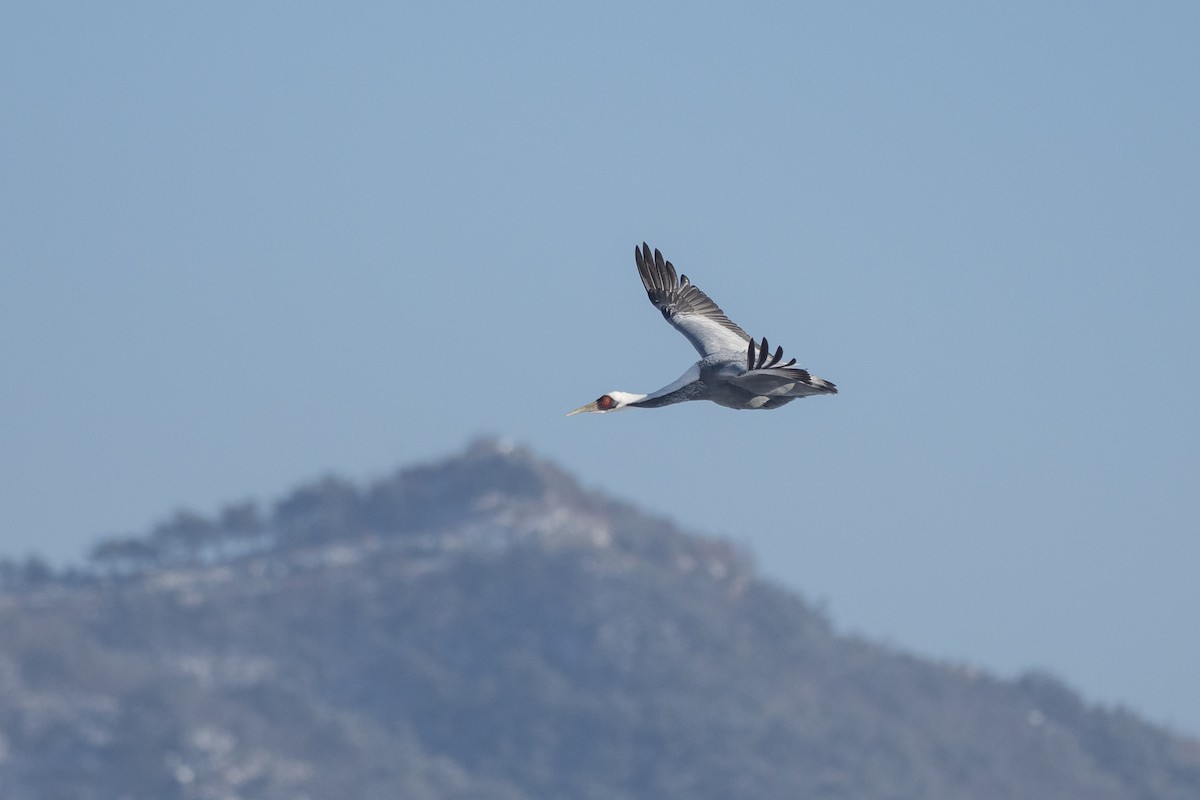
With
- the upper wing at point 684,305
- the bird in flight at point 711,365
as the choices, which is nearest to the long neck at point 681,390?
the bird in flight at point 711,365

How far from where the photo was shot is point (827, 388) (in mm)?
32250

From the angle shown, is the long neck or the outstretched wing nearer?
the outstretched wing

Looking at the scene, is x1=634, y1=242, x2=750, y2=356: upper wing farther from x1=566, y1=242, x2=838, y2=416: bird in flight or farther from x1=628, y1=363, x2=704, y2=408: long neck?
x1=628, y1=363, x2=704, y2=408: long neck

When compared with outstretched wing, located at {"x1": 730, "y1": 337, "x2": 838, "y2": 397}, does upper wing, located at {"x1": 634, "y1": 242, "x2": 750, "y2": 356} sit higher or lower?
higher

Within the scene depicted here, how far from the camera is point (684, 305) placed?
40.8m

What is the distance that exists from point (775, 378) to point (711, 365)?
2468mm

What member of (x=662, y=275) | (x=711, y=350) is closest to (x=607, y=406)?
(x=711, y=350)

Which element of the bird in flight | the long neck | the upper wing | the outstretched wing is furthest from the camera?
the upper wing

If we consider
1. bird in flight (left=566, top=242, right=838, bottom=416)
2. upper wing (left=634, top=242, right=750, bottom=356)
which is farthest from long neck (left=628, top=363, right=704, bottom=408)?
upper wing (left=634, top=242, right=750, bottom=356)

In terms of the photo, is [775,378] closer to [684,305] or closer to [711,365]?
[711,365]

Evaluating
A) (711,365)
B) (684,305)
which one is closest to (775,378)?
(711,365)

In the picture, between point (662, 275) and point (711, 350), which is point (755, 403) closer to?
point (711, 350)

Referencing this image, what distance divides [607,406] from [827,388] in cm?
559

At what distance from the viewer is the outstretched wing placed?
101 feet
